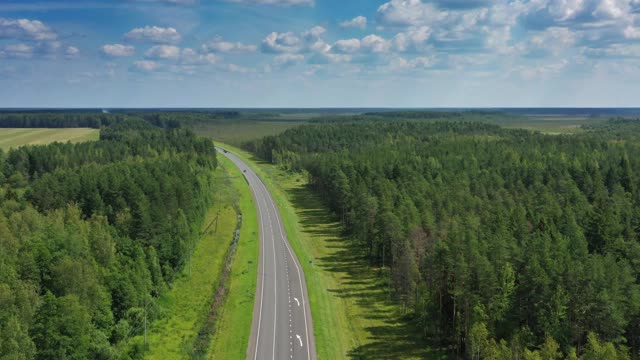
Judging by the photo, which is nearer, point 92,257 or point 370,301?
point 92,257

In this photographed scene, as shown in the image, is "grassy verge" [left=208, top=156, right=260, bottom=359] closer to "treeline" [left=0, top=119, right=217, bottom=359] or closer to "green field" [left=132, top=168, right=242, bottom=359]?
"green field" [left=132, top=168, right=242, bottom=359]

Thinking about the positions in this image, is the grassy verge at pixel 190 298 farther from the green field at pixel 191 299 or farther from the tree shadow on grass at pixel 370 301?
the tree shadow on grass at pixel 370 301

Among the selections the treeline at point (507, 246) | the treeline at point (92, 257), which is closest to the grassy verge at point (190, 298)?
the treeline at point (92, 257)

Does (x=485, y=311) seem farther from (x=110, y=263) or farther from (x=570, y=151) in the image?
(x=570, y=151)

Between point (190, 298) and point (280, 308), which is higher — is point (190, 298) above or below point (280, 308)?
below

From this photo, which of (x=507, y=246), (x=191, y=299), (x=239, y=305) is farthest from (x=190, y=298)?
(x=507, y=246)

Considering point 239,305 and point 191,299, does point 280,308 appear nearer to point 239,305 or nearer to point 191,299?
point 239,305

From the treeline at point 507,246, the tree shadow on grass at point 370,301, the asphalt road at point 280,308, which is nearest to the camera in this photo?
the treeline at point 507,246

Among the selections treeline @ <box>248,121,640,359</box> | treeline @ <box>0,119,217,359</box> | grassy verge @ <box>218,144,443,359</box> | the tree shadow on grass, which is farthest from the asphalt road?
treeline @ <box>248,121,640,359</box>
